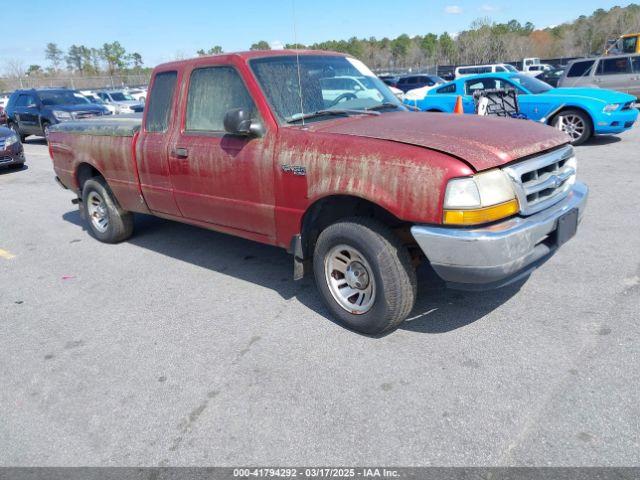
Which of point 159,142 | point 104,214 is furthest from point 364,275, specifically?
point 104,214

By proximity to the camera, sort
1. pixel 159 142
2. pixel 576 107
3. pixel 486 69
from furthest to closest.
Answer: pixel 486 69, pixel 576 107, pixel 159 142

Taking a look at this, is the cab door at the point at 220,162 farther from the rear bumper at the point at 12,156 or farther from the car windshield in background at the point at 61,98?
the car windshield in background at the point at 61,98

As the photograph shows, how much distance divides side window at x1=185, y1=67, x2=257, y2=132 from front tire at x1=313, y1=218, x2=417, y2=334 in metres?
1.25

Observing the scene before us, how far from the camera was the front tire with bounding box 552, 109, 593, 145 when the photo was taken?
10.0 m

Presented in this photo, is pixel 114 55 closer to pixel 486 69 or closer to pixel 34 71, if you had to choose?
A: pixel 34 71

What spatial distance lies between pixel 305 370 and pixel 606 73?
15.0m

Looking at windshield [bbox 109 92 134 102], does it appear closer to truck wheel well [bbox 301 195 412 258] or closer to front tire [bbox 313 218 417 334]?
truck wheel well [bbox 301 195 412 258]

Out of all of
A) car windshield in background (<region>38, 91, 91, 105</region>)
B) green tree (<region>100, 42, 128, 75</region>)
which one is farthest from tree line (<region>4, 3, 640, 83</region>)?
car windshield in background (<region>38, 91, 91, 105</region>)

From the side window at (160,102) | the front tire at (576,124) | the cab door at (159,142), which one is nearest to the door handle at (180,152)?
the cab door at (159,142)

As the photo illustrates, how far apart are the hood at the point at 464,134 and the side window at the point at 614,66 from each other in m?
13.0

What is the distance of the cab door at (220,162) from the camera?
3779mm

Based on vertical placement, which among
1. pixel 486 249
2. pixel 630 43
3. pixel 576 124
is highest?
pixel 630 43

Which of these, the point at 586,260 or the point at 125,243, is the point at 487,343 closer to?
the point at 586,260

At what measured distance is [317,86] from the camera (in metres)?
4.06
